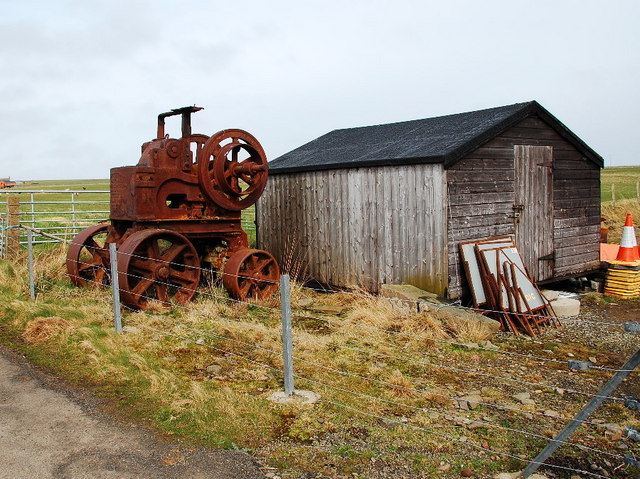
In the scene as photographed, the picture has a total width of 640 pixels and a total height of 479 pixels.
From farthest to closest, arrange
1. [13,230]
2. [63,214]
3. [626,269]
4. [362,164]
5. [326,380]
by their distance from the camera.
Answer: [63,214]
[13,230]
[626,269]
[362,164]
[326,380]

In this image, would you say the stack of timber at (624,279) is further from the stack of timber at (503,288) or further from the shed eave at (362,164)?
the shed eave at (362,164)

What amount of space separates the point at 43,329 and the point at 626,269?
1140cm

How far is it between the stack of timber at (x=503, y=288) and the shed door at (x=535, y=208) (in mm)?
1213

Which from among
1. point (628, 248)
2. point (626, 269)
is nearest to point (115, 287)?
point (626, 269)

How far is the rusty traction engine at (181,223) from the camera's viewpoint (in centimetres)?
887

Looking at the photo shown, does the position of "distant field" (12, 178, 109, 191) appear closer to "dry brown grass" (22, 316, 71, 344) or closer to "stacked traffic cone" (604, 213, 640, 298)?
"dry brown grass" (22, 316, 71, 344)

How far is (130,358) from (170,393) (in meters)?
1.14

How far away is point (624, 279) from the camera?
12.2 m

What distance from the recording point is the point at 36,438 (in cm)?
479

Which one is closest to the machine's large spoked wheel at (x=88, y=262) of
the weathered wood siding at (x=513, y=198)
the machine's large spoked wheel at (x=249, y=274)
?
the machine's large spoked wheel at (x=249, y=274)

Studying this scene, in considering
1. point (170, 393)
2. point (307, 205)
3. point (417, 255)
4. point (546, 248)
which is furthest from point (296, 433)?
point (546, 248)

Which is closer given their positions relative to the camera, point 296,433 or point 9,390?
point 296,433

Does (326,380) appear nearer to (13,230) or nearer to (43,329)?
(43,329)

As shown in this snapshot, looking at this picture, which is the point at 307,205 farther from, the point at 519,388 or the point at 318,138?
the point at 519,388
